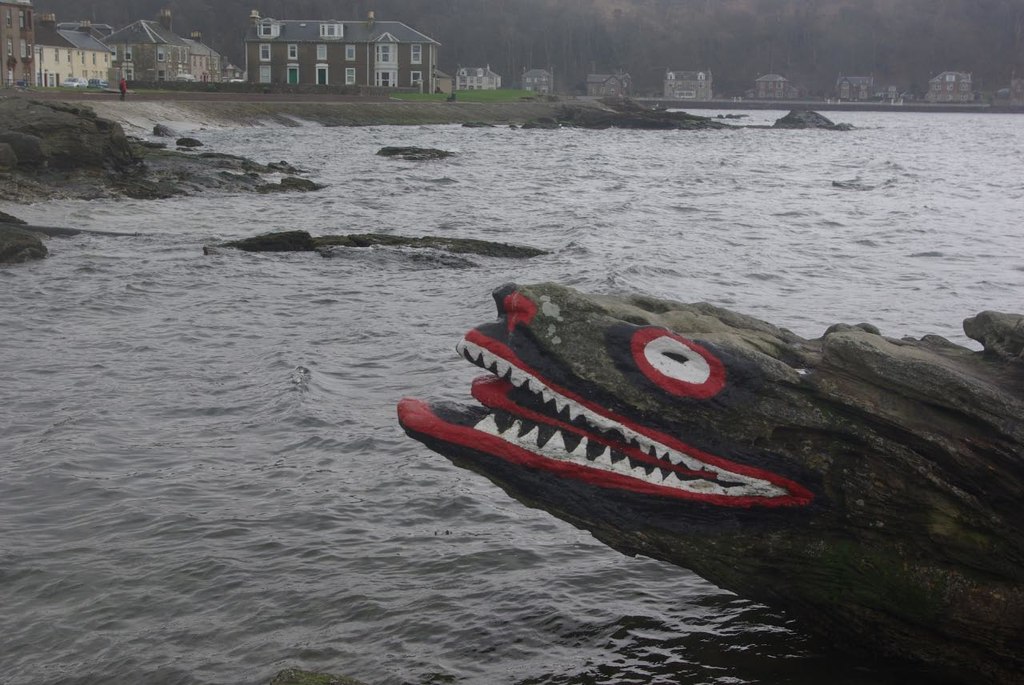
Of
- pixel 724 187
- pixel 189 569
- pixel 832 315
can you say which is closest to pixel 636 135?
pixel 724 187

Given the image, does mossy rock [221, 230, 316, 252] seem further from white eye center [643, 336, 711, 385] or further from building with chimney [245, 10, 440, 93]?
building with chimney [245, 10, 440, 93]

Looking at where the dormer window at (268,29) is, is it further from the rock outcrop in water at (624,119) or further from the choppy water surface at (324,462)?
the choppy water surface at (324,462)

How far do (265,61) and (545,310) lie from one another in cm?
12429

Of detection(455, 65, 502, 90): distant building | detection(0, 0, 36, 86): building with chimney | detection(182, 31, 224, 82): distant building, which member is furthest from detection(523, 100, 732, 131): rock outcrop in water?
detection(455, 65, 502, 90): distant building

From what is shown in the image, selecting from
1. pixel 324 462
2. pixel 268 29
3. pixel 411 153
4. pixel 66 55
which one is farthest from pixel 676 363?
pixel 268 29

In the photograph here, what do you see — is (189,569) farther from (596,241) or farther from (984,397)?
(596,241)

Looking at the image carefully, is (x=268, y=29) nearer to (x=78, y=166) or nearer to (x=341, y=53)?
(x=341, y=53)

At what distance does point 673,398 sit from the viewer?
5.54 meters

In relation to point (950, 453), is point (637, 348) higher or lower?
higher

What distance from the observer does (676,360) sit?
5.64 meters

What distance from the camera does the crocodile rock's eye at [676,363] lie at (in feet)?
18.1

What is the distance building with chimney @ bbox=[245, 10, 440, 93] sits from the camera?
119812 millimetres

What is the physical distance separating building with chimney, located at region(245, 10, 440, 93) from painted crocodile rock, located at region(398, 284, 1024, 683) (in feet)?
386

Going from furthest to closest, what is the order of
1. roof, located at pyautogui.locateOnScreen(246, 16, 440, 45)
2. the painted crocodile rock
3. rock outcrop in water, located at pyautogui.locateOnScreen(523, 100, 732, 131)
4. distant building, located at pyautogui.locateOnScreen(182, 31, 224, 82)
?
1. distant building, located at pyautogui.locateOnScreen(182, 31, 224, 82)
2. roof, located at pyautogui.locateOnScreen(246, 16, 440, 45)
3. rock outcrop in water, located at pyautogui.locateOnScreen(523, 100, 732, 131)
4. the painted crocodile rock
